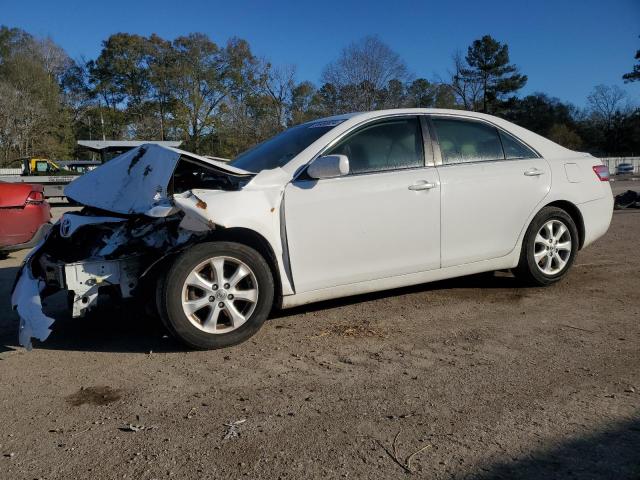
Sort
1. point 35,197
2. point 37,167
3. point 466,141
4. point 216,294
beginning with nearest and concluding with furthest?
1. point 216,294
2. point 466,141
3. point 35,197
4. point 37,167

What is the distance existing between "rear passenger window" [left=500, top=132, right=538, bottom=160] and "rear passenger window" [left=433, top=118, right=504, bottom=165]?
0.06 meters

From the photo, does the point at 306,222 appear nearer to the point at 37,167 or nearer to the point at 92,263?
the point at 92,263

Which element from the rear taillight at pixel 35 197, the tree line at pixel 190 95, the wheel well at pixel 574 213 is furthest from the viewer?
the tree line at pixel 190 95

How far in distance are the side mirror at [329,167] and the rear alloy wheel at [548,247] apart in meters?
2.05

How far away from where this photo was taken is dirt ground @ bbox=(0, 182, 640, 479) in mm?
2223

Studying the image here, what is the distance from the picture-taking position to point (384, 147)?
4.24m

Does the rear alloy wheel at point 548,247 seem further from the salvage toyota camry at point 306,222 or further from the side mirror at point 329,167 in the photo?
the side mirror at point 329,167

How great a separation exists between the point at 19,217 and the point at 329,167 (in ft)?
15.3

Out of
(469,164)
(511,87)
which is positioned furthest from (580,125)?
(469,164)

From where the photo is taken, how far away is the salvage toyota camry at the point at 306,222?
3.51 meters

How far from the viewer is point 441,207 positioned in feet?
14.0

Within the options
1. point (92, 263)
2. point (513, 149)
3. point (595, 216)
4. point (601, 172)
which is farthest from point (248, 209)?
point (601, 172)

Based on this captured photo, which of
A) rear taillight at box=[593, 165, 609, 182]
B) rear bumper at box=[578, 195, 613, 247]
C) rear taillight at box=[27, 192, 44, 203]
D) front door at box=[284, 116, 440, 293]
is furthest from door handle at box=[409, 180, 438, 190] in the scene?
rear taillight at box=[27, 192, 44, 203]

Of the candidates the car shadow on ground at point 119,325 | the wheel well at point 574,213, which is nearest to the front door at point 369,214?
the car shadow on ground at point 119,325
